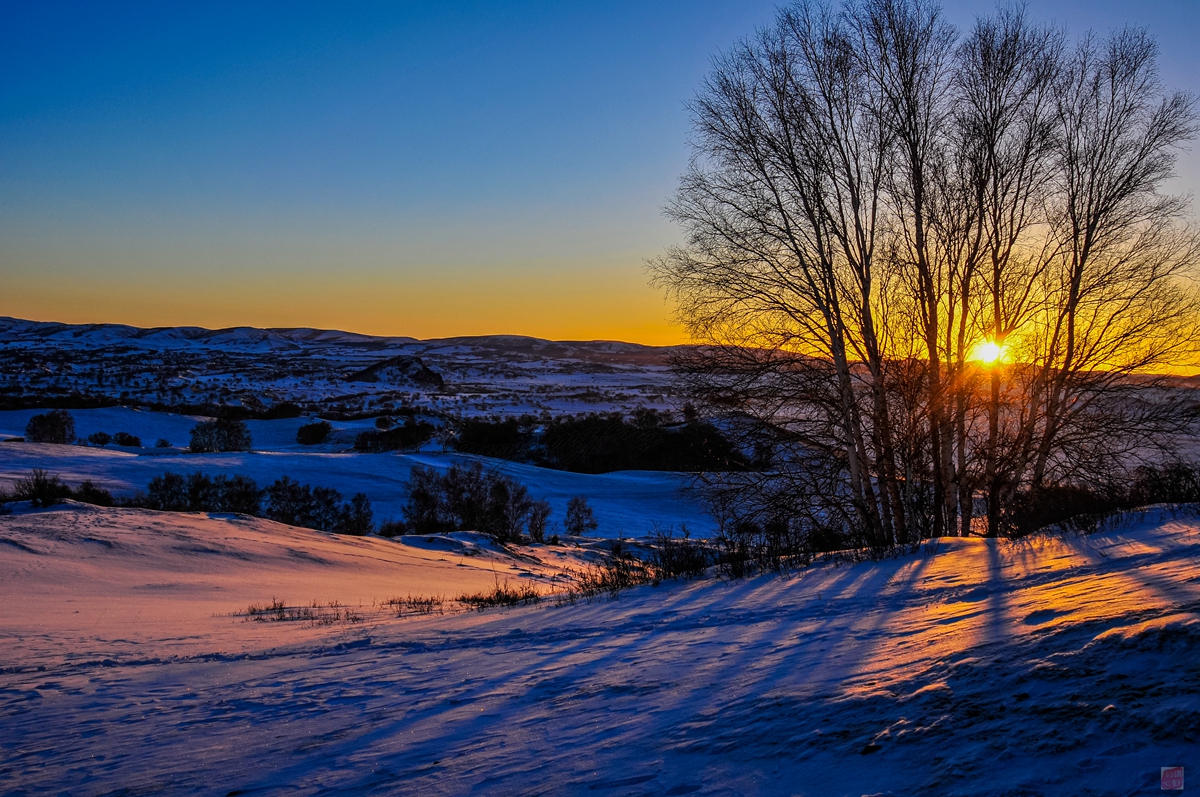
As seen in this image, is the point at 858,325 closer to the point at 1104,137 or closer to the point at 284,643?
the point at 1104,137

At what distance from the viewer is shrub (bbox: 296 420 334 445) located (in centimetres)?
3378

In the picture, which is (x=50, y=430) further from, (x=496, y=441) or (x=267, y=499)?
(x=496, y=441)

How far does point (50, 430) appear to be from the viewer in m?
28.9

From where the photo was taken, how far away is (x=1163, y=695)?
2361 millimetres

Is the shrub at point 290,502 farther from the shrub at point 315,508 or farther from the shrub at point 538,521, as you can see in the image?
the shrub at point 538,521

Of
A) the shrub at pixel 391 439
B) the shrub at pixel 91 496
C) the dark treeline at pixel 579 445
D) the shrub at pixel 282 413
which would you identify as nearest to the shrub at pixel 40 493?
the shrub at pixel 91 496

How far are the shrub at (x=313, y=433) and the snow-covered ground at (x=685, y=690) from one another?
27635mm

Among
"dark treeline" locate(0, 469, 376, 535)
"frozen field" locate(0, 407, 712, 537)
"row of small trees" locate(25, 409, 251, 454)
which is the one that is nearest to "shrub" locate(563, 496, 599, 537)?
"frozen field" locate(0, 407, 712, 537)

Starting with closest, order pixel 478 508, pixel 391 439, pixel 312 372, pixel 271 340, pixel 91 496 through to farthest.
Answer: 1. pixel 91 496
2. pixel 478 508
3. pixel 391 439
4. pixel 312 372
5. pixel 271 340

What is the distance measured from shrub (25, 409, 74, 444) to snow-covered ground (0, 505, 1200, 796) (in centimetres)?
2651

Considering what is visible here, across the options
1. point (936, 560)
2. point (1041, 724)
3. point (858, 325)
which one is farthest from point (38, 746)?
point (858, 325)

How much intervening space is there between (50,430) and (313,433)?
32.0 feet

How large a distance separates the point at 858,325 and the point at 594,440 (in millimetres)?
22003

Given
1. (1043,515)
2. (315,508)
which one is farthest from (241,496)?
(1043,515)
